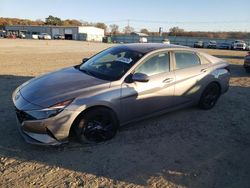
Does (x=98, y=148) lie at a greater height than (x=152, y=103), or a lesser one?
lesser

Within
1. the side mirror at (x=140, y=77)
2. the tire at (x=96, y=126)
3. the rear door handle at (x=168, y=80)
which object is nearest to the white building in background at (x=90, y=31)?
the rear door handle at (x=168, y=80)

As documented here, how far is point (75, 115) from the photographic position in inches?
156

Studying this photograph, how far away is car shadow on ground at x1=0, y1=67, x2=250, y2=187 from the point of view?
11.7 ft

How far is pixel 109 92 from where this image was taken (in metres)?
4.29

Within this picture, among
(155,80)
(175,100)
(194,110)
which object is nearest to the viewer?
(155,80)

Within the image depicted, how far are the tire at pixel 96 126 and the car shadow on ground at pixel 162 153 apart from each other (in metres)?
0.13

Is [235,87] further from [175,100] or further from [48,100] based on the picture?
[48,100]

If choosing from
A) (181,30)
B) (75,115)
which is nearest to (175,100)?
(75,115)

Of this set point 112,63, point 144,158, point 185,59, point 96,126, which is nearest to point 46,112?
point 96,126

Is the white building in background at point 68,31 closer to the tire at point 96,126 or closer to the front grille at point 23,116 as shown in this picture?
the tire at point 96,126

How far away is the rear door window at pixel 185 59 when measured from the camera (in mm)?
5430

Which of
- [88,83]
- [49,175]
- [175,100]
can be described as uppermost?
[88,83]

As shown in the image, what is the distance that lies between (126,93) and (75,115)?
982 millimetres

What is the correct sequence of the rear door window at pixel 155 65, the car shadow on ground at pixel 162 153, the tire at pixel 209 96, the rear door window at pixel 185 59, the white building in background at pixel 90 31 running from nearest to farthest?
the car shadow on ground at pixel 162 153 < the rear door window at pixel 155 65 < the rear door window at pixel 185 59 < the tire at pixel 209 96 < the white building in background at pixel 90 31
